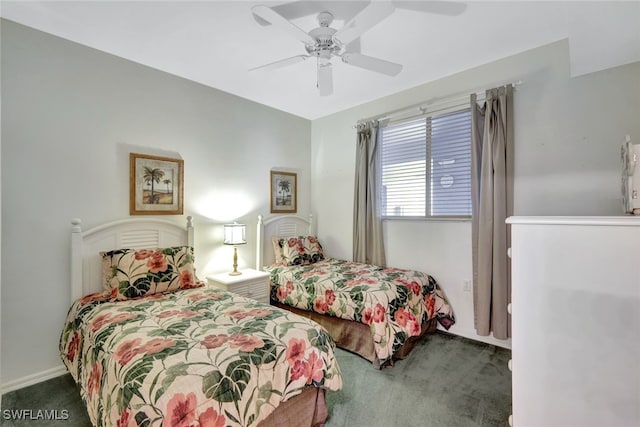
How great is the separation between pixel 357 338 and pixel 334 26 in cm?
248

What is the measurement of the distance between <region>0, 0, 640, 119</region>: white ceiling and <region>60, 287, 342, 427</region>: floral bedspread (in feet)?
6.61

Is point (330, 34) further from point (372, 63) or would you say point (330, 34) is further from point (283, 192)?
point (283, 192)

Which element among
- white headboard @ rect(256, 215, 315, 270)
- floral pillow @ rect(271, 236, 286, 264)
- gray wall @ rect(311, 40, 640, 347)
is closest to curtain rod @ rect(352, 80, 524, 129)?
gray wall @ rect(311, 40, 640, 347)

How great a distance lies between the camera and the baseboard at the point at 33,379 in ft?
6.55

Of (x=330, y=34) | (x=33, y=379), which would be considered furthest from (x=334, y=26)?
(x=33, y=379)

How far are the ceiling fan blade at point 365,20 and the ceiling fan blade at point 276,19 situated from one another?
0.23m

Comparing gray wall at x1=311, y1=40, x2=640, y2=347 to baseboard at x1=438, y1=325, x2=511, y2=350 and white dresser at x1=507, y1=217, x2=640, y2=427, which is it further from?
white dresser at x1=507, y1=217, x2=640, y2=427

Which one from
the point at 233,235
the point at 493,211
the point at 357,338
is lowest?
the point at 357,338

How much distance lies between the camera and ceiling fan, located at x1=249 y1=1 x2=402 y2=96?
1526 mm

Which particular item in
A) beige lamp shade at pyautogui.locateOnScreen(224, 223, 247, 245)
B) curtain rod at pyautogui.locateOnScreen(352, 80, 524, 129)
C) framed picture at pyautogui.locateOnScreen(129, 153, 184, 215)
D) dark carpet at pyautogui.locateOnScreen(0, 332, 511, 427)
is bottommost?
dark carpet at pyautogui.locateOnScreen(0, 332, 511, 427)

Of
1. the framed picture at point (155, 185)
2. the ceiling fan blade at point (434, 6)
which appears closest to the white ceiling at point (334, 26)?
the ceiling fan blade at point (434, 6)

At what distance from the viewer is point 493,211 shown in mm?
2541

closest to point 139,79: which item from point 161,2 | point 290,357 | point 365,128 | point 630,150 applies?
point 161,2

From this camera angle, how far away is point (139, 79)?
2.62 meters
